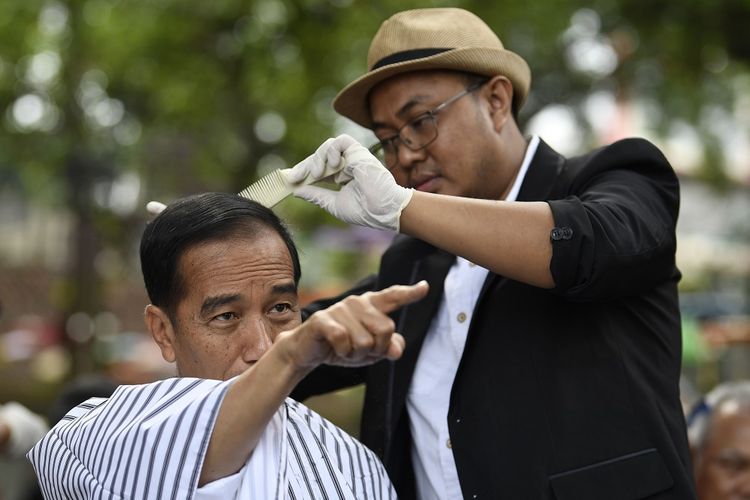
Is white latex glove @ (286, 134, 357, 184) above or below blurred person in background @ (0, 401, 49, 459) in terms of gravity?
above

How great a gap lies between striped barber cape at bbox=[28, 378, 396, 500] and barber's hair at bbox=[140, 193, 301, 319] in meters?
0.33

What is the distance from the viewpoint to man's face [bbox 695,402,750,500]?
375 centimetres

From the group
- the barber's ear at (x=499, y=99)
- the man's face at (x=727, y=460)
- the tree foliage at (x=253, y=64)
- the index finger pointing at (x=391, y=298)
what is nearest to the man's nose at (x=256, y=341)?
the index finger pointing at (x=391, y=298)

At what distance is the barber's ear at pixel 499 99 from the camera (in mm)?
3145

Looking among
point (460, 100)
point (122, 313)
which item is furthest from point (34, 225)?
point (460, 100)

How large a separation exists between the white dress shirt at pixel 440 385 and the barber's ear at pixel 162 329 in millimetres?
804

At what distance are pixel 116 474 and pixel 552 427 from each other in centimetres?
119

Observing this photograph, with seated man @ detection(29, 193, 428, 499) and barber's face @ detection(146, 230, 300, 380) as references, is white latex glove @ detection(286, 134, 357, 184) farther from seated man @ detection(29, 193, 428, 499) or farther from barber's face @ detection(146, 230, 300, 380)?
barber's face @ detection(146, 230, 300, 380)

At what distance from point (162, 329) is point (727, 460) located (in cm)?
241

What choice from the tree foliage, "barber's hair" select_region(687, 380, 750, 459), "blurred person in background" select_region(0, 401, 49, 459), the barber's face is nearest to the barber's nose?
the barber's face

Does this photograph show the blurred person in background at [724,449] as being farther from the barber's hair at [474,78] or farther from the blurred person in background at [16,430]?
the blurred person in background at [16,430]

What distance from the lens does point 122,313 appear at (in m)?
26.9

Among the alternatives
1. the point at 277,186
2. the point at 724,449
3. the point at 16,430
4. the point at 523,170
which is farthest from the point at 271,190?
the point at 724,449

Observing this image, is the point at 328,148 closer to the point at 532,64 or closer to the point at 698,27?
the point at 698,27
